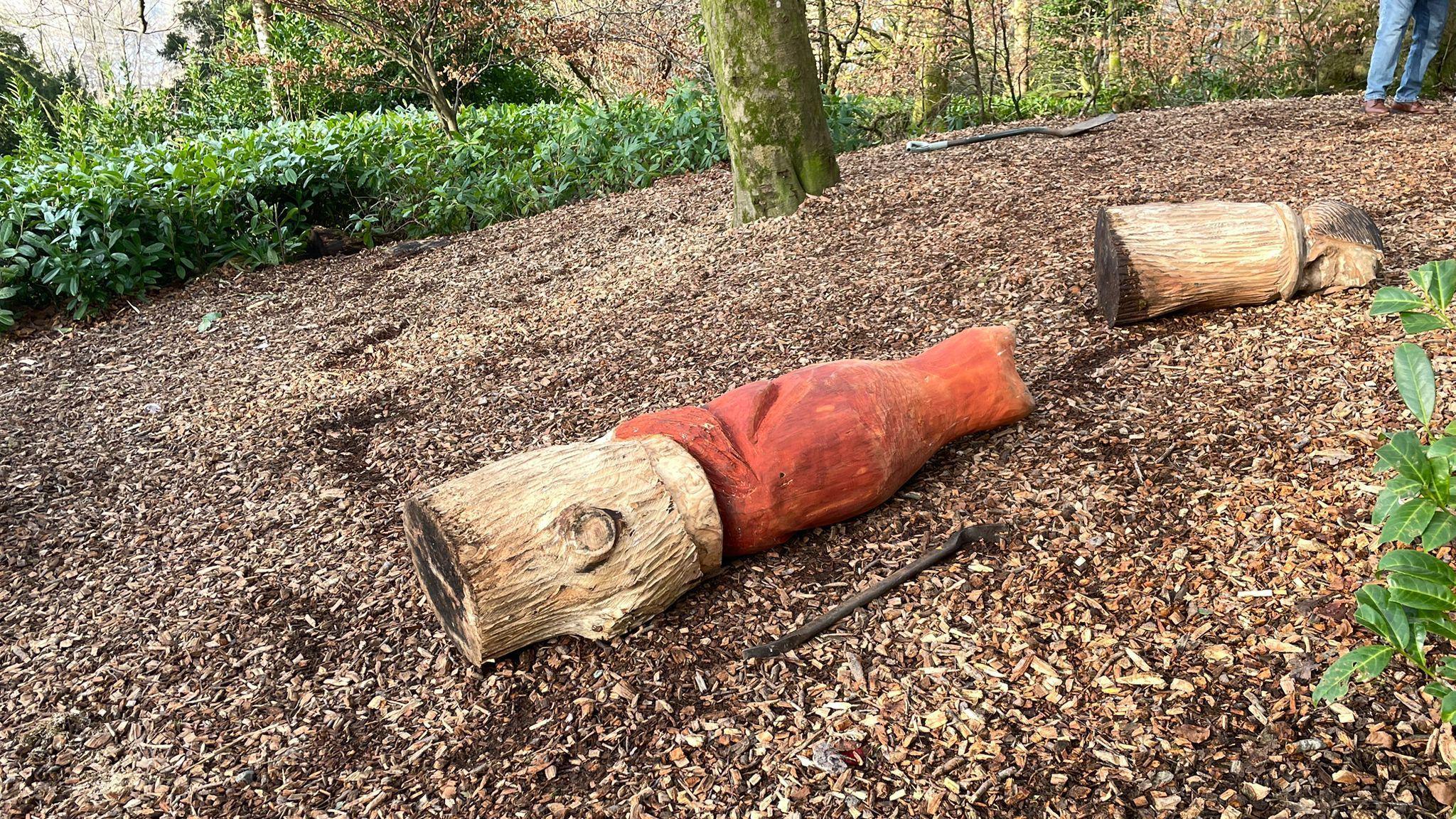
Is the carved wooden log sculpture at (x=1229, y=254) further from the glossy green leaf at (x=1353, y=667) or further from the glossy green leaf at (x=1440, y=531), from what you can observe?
the glossy green leaf at (x=1353, y=667)

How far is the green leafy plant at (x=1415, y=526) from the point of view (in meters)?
1.21

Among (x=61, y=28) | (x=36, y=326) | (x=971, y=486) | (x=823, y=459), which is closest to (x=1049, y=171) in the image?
(x=971, y=486)

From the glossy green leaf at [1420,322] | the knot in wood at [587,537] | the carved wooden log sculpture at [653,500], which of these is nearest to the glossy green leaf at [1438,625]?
the glossy green leaf at [1420,322]

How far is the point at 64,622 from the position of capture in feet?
9.49

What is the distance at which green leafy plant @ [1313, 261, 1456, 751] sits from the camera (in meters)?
1.21

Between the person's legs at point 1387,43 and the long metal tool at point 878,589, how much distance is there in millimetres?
4946

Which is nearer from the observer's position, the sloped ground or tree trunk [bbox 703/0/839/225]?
the sloped ground

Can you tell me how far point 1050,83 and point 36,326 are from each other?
33.6 ft

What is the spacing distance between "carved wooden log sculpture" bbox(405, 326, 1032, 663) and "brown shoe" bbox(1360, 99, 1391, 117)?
464 centimetres

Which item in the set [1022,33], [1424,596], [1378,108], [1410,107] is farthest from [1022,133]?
[1424,596]

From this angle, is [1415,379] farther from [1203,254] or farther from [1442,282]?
[1203,254]

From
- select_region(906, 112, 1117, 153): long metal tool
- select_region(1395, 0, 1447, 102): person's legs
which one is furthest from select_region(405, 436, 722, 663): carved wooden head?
select_region(1395, 0, 1447, 102): person's legs

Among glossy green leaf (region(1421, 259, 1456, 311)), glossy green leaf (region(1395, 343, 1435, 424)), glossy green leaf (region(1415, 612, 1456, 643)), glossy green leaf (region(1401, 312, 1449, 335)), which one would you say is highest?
glossy green leaf (region(1421, 259, 1456, 311))

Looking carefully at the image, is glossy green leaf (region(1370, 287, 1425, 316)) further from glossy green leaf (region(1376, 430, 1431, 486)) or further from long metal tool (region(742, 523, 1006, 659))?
long metal tool (region(742, 523, 1006, 659))
